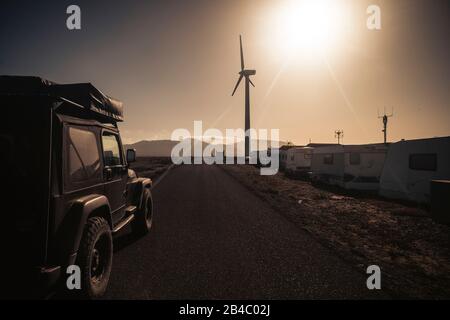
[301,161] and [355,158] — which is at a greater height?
[355,158]

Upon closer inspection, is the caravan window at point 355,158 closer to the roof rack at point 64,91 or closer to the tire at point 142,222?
the tire at point 142,222

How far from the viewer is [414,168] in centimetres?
1046

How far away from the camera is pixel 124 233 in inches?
251

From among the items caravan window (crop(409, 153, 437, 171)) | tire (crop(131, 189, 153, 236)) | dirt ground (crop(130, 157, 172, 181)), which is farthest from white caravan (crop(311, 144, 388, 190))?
dirt ground (crop(130, 157, 172, 181))

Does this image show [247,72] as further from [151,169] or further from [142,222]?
[142,222]

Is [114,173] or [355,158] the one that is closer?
[114,173]

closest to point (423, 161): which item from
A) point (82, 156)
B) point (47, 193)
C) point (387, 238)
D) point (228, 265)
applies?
point (387, 238)

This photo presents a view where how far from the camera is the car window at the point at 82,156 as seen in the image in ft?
11.1

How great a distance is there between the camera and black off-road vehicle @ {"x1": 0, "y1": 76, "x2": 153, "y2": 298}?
8.78ft

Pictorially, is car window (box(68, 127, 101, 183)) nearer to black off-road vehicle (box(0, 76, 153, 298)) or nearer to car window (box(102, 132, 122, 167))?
black off-road vehicle (box(0, 76, 153, 298))

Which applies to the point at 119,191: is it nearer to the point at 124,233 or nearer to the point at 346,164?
the point at 124,233

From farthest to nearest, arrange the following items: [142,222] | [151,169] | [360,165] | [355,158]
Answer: [151,169] → [355,158] → [360,165] → [142,222]

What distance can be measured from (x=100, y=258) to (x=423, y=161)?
11576 mm
